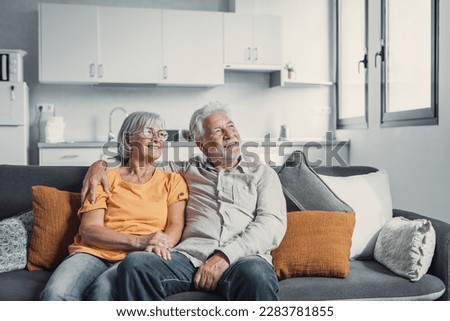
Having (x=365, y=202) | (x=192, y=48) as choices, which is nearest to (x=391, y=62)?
(x=192, y=48)

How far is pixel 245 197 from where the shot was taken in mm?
2426

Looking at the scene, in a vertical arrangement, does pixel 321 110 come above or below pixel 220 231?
above

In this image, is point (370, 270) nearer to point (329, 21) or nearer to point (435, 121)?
point (435, 121)

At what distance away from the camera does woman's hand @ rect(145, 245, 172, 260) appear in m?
2.18

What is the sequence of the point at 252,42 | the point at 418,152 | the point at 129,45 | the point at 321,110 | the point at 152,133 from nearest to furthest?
1. the point at 152,133
2. the point at 418,152
3. the point at 129,45
4. the point at 252,42
5. the point at 321,110

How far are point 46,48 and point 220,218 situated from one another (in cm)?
338

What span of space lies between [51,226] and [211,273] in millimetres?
765

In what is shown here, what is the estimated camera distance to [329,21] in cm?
599

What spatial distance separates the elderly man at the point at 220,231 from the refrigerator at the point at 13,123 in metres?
2.59

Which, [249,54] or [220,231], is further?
[249,54]

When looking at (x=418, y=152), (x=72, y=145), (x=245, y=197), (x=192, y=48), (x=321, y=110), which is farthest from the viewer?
(x=321, y=110)

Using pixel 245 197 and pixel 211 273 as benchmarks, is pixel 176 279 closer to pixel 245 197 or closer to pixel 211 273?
pixel 211 273

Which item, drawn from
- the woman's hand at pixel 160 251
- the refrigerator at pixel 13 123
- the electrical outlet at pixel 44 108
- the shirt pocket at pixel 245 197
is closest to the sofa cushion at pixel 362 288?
the shirt pocket at pixel 245 197

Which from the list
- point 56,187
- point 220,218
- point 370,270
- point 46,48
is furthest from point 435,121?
point 46,48
